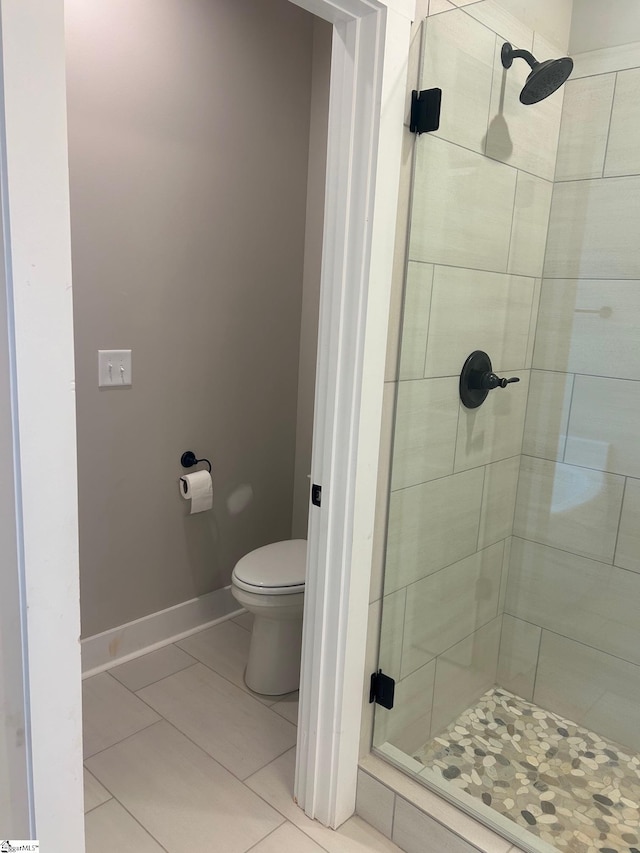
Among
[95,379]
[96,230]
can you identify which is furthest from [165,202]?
[95,379]

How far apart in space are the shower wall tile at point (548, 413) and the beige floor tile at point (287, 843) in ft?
4.30

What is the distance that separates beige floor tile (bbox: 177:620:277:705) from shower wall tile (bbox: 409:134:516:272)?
64.6 inches

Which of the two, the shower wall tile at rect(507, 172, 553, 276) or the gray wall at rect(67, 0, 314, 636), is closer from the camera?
the shower wall tile at rect(507, 172, 553, 276)

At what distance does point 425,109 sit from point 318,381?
0.68 metres

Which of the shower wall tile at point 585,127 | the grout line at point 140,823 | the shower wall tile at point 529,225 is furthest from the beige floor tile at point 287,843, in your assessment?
the shower wall tile at point 585,127

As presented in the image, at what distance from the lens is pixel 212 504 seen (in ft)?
8.84

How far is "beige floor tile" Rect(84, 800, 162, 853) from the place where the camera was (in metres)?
1.67

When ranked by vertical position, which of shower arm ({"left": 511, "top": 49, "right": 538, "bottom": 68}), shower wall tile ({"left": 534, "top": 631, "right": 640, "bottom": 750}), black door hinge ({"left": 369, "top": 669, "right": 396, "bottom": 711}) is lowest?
shower wall tile ({"left": 534, "top": 631, "right": 640, "bottom": 750})

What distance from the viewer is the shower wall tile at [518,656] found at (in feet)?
7.23

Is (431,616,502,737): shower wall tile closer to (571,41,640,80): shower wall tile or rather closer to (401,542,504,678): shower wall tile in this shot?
(401,542,504,678): shower wall tile

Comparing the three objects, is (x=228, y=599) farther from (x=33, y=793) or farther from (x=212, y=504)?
(x=33, y=793)

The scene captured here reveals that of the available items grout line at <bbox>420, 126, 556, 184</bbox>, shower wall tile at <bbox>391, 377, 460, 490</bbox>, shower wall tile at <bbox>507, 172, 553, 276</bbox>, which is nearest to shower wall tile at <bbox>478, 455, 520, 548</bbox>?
shower wall tile at <bbox>391, 377, 460, 490</bbox>

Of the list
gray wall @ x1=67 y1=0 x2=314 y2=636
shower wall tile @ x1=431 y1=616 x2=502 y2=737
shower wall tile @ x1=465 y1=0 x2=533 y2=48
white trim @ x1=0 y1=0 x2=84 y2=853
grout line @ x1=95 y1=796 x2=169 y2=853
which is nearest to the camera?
white trim @ x1=0 y1=0 x2=84 y2=853

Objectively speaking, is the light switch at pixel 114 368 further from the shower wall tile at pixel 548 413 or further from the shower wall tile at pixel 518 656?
the shower wall tile at pixel 518 656
